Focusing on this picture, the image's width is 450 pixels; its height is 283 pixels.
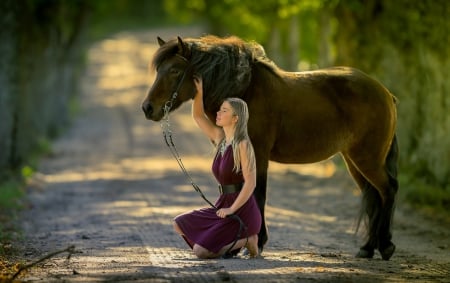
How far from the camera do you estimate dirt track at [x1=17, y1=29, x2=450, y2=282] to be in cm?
843

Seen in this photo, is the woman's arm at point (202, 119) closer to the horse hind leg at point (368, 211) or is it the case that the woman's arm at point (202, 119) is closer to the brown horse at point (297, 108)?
the brown horse at point (297, 108)

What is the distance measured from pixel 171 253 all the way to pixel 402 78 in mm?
8673

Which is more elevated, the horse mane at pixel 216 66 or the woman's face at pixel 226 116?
the horse mane at pixel 216 66

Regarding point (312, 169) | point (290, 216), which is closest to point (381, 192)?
point (290, 216)

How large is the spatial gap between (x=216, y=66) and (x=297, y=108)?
3.23 feet

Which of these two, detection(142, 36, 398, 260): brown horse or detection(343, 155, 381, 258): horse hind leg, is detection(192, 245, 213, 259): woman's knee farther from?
detection(343, 155, 381, 258): horse hind leg

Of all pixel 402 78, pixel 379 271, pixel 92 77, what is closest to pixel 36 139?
pixel 402 78

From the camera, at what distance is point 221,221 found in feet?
30.4

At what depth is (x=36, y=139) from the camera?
2492cm

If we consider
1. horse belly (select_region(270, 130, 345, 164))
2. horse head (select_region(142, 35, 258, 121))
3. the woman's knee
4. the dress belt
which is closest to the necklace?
the dress belt

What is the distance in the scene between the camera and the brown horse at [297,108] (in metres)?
9.70

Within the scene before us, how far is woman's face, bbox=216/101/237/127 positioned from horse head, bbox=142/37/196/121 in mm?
689

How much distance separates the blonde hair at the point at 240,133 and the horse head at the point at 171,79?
0.68m

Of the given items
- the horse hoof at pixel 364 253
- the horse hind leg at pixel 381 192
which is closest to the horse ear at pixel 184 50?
the horse hind leg at pixel 381 192
